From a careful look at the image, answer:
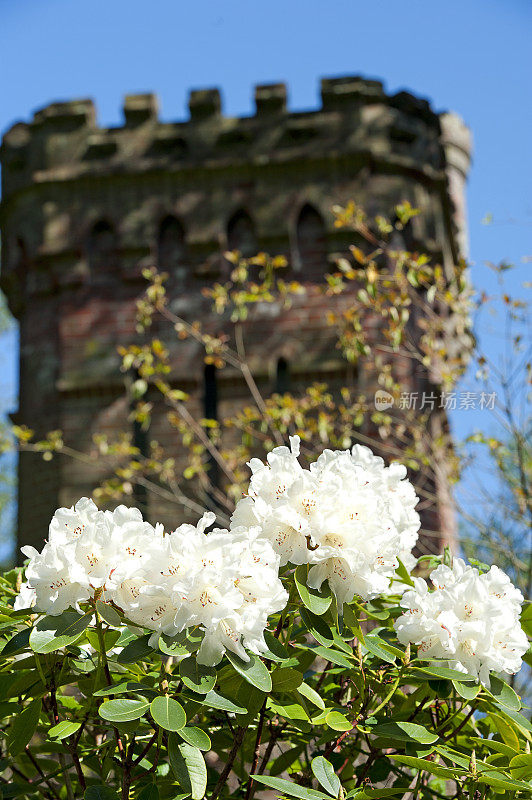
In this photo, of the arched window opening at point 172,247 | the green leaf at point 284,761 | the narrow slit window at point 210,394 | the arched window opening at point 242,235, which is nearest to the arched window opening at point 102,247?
the arched window opening at point 172,247

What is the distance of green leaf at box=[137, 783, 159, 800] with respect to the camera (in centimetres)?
248

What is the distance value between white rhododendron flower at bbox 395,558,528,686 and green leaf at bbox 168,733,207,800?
0.55 m

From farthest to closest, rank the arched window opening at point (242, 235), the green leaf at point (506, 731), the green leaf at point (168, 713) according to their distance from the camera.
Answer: the arched window opening at point (242, 235) < the green leaf at point (506, 731) < the green leaf at point (168, 713)

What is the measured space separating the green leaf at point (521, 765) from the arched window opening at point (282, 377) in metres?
7.99

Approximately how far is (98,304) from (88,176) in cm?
137

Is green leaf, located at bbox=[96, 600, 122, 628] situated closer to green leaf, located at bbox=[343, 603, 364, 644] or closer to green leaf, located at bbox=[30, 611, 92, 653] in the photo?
green leaf, located at bbox=[30, 611, 92, 653]

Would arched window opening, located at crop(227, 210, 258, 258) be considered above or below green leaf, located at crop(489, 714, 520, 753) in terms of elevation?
A: above

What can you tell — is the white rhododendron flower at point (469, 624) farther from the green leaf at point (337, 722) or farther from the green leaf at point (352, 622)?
the green leaf at point (337, 722)

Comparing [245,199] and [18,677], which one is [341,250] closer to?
[245,199]

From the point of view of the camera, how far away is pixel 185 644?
236 cm

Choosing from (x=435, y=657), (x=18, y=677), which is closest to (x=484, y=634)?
(x=435, y=657)

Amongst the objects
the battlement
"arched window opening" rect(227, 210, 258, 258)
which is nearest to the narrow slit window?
"arched window opening" rect(227, 210, 258, 258)

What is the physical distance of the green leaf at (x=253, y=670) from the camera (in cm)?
229

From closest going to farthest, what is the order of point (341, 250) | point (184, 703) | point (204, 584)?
point (204, 584) < point (184, 703) < point (341, 250)
